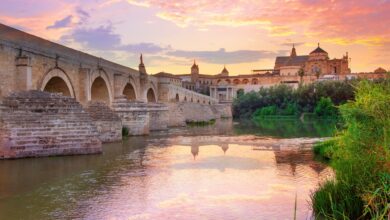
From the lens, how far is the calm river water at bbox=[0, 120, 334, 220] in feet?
29.0

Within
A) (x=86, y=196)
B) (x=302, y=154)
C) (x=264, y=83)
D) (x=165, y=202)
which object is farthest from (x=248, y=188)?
(x=264, y=83)

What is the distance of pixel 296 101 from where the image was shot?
64375 millimetres

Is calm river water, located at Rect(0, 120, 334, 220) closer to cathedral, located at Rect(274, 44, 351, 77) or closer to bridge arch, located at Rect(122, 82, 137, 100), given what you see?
bridge arch, located at Rect(122, 82, 137, 100)

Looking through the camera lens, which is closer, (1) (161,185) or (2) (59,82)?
(1) (161,185)

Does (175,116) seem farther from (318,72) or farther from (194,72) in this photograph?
(194,72)

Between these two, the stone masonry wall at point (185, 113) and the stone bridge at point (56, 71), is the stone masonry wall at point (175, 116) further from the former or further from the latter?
the stone bridge at point (56, 71)

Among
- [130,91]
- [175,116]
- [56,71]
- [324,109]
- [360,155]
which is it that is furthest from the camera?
[324,109]

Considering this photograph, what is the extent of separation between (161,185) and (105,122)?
11785 mm

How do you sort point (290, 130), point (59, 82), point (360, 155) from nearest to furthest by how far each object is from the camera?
1. point (360, 155)
2. point (59, 82)
3. point (290, 130)

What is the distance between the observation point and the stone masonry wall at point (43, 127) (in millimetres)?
15234

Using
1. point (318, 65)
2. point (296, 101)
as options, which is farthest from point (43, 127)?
point (318, 65)

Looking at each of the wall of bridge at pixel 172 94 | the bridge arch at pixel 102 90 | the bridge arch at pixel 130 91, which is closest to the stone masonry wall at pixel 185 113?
the wall of bridge at pixel 172 94

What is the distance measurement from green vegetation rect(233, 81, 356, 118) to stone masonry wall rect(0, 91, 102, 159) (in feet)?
138

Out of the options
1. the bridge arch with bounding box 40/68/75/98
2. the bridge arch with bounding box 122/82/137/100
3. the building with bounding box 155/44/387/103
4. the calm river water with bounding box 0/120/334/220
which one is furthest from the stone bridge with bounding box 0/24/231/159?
the building with bounding box 155/44/387/103
